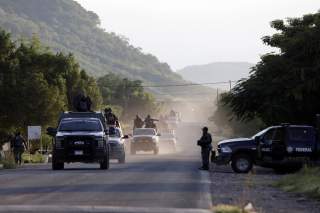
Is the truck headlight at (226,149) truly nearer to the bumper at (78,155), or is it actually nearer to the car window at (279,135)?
the car window at (279,135)

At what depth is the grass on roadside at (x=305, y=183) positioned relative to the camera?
1005 inches

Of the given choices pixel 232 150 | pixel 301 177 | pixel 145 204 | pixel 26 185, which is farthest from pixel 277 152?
pixel 145 204

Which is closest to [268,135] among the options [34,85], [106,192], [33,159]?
[106,192]

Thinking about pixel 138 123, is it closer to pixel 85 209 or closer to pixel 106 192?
pixel 106 192

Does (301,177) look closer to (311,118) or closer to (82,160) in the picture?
(82,160)

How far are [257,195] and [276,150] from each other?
457 inches

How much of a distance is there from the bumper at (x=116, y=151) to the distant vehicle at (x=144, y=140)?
17.7 meters

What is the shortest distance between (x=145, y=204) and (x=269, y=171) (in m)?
19.6

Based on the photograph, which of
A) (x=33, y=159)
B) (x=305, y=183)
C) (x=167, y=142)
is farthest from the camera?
(x=167, y=142)

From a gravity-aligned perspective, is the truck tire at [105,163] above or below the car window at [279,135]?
below

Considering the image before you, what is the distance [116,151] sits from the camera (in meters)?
45.9

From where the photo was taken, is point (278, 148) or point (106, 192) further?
point (278, 148)

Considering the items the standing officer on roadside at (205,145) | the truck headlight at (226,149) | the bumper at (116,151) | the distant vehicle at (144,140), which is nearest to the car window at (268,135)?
the truck headlight at (226,149)

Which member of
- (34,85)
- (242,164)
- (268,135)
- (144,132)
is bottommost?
(242,164)
